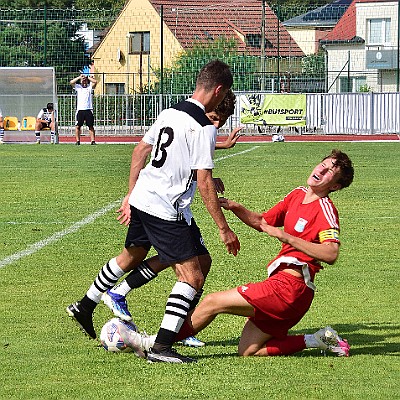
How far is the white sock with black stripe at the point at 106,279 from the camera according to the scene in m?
7.43

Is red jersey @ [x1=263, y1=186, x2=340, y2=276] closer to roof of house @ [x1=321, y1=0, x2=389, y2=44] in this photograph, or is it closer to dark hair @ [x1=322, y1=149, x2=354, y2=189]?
dark hair @ [x1=322, y1=149, x2=354, y2=189]

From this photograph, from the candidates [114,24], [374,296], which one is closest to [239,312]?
[374,296]

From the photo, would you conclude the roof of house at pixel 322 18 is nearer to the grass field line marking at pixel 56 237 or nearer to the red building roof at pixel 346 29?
the red building roof at pixel 346 29

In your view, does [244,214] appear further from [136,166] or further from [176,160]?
[136,166]

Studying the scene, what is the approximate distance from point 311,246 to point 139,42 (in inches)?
2138

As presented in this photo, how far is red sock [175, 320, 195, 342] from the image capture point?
23.6 ft

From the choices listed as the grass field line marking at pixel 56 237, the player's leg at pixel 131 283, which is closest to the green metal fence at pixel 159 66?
the grass field line marking at pixel 56 237

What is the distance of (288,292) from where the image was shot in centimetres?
700

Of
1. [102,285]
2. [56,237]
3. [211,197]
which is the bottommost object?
[56,237]

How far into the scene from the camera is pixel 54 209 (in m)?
15.8

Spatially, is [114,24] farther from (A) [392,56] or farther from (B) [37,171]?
(B) [37,171]

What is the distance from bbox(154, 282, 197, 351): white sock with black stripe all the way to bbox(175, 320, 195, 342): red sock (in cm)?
33

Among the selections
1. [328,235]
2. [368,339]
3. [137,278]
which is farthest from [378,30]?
[328,235]

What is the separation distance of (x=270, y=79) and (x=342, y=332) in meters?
38.5
